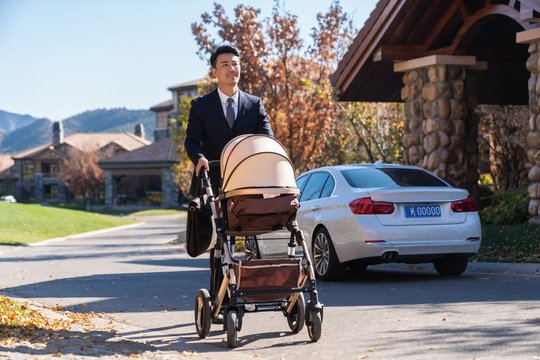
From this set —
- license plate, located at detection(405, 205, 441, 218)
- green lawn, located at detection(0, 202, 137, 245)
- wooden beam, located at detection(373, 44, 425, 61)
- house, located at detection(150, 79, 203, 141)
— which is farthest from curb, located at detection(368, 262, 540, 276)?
house, located at detection(150, 79, 203, 141)

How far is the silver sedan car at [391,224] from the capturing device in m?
9.45

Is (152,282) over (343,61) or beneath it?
beneath

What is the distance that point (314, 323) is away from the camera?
5.83 meters

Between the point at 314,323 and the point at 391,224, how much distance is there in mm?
3879

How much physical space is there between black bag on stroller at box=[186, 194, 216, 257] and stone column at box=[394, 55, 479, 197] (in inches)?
379

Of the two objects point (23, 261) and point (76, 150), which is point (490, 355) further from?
point (76, 150)

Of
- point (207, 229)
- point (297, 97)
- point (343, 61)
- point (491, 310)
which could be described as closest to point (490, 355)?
point (491, 310)

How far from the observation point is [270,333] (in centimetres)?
661

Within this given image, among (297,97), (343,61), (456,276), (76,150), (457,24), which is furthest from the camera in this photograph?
(76,150)

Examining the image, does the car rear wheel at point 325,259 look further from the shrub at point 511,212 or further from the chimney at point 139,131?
the chimney at point 139,131

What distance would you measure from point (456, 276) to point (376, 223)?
1.72 meters

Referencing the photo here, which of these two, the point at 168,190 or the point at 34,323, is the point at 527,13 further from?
the point at 168,190

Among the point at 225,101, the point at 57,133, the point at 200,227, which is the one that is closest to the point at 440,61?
the point at 225,101

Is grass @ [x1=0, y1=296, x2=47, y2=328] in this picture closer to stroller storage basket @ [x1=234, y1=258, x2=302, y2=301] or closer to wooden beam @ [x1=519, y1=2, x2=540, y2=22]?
stroller storage basket @ [x1=234, y1=258, x2=302, y2=301]
